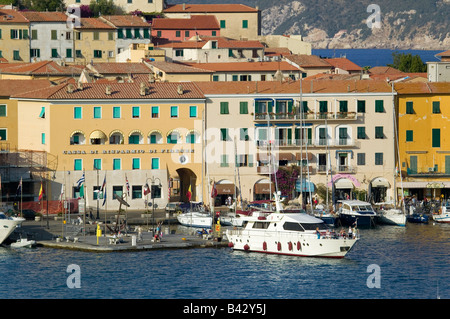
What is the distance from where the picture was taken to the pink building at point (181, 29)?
161 meters

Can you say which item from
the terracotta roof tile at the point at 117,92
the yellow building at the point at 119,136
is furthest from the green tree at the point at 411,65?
the yellow building at the point at 119,136

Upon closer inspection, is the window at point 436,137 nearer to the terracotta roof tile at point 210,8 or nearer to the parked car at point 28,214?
the parked car at point 28,214

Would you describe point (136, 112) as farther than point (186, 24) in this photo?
No

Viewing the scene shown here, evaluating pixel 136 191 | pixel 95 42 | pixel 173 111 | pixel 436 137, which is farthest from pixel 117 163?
pixel 95 42

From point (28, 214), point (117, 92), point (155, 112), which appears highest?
point (117, 92)

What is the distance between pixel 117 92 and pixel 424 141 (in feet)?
75.9

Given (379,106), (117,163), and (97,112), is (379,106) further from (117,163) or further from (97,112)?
(97,112)

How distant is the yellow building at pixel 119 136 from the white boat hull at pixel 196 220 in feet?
17.4

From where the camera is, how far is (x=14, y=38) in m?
142

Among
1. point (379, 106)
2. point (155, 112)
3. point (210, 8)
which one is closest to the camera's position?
point (155, 112)

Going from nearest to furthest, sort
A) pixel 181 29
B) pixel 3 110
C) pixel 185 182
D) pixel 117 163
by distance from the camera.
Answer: pixel 117 163, pixel 3 110, pixel 185 182, pixel 181 29

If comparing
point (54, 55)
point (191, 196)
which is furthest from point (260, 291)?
point (54, 55)

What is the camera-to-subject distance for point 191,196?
9675 cm
